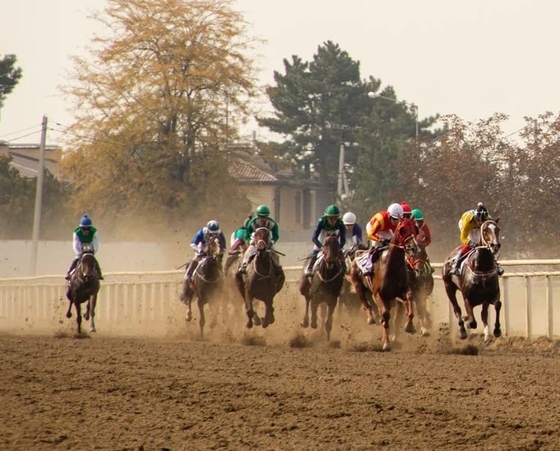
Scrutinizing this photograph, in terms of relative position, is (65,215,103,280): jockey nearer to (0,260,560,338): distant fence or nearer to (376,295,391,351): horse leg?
(0,260,560,338): distant fence

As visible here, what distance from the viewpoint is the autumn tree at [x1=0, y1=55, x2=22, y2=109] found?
200ft

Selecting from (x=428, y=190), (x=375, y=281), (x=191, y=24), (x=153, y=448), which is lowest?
(x=153, y=448)

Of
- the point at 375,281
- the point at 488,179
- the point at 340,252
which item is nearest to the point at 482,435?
the point at 375,281

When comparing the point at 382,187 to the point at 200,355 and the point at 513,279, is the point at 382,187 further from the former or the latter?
the point at 200,355

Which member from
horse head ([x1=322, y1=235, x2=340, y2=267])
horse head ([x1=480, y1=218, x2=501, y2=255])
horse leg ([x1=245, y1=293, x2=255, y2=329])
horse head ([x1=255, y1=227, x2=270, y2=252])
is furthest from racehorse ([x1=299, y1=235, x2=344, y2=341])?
horse head ([x1=480, y1=218, x2=501, y2=255])

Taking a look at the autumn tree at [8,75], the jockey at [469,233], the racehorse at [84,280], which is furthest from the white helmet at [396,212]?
the autumn tree at [8,75]

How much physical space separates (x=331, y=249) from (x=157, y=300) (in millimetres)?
12157

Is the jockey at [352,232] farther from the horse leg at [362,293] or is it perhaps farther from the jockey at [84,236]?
the jockey at [84,236]

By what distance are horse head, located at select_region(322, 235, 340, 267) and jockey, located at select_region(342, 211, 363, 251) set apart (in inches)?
52.6

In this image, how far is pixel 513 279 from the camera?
21469mm

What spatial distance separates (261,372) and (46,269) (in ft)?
125

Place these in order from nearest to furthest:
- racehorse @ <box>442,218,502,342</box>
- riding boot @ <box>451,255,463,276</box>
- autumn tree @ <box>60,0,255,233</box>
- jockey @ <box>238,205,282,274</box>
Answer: racehorse @ <box>442,218,502,342</box> < riding boot @ <box>451,255,463,276</box> < jockey @ <box>238,205,282,274</box> < autumn tree @ <box>60,0,255,233</box>

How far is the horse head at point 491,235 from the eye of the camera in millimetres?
18337

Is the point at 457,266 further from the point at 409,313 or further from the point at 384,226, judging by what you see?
the point at 384,226
